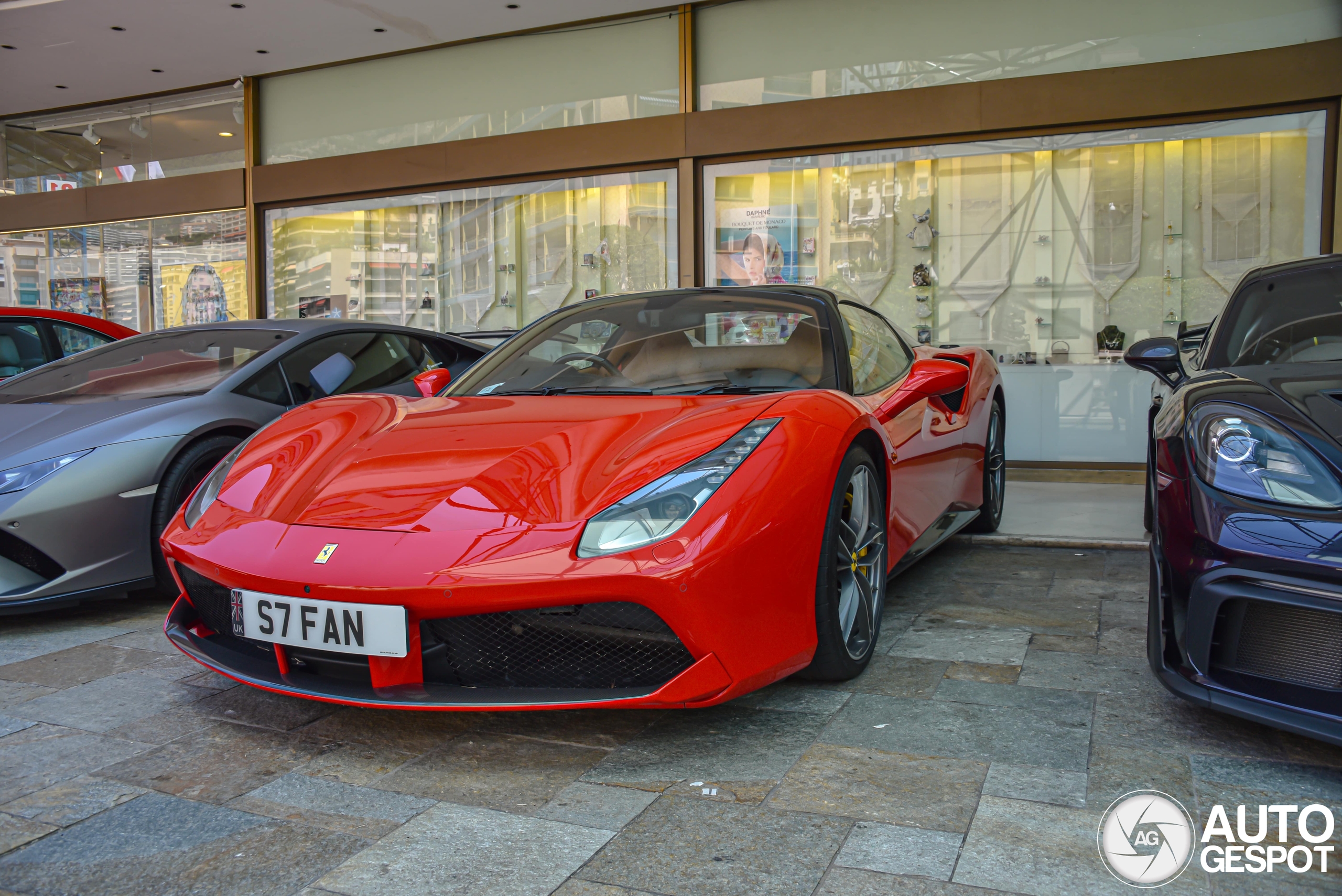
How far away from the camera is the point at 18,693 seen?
2.60m

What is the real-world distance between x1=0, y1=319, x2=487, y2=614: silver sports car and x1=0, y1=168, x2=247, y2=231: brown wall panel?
19.5 ft

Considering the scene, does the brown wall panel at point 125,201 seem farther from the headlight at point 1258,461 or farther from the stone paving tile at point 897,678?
the headlight at point 1258,461

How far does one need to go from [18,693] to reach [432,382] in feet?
4.85

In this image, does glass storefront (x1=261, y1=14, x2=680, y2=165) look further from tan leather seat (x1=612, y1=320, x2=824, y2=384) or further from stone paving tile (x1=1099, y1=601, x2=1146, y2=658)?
stone paving tile (x1=1099, y1=601, x2=1146, y2=658)

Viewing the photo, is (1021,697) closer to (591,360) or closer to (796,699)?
(796,699)

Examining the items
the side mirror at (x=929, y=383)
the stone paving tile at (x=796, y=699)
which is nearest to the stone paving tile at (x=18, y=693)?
the stone paving tile at (x=796, y=699)

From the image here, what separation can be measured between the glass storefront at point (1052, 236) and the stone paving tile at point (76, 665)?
569cm

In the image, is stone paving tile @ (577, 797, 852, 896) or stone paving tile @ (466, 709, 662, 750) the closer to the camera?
stone paving tile @ (577, 797, 852, 896)

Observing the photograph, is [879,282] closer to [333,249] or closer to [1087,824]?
[333,249]

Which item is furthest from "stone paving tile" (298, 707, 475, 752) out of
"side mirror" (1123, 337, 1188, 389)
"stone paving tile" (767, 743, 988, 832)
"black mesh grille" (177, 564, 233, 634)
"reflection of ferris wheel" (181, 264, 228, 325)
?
"reflection of ferris wheel" (181, 264, 228, 325)

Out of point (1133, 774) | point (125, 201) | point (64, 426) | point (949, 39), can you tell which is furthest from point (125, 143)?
point (1133, 774)

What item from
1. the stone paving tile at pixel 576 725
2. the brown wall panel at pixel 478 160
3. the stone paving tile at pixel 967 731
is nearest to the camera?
the stone paving tile at pixel 967 731

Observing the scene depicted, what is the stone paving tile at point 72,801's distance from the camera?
185 cm

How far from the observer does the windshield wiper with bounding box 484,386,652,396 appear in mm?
2896
